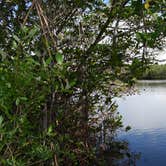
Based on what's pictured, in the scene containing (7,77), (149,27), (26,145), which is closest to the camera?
(7,77)

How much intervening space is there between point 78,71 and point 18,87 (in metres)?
3.11

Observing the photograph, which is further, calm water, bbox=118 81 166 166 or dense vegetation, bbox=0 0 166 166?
calm water, bbox=118 81 166 166

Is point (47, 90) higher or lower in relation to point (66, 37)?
lower

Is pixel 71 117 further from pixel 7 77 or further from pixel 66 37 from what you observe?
pixel 7 77

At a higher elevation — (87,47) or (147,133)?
(87,47)

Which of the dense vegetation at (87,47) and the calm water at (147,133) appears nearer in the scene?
the dense vegetation at (87,47)

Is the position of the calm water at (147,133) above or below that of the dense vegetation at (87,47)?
below

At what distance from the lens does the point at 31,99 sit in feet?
9.29

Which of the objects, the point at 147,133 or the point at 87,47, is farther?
the point at 147,133

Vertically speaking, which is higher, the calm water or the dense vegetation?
the dense vegetation

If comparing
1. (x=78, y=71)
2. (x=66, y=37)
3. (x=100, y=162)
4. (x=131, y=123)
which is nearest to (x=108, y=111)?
Answer: (x=100, y=162)

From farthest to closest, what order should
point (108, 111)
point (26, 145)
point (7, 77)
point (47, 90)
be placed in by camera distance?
point (108, 111) → point (26, 145) → point (47, 90) → point (7, 77)

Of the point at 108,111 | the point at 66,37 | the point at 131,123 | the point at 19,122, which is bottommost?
the point at 131,123

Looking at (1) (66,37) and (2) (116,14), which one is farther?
(1) (66,37)
